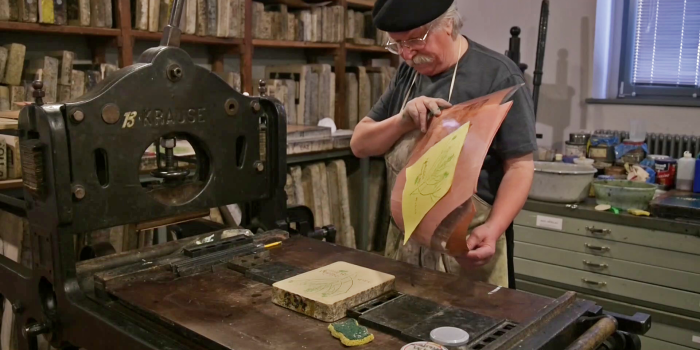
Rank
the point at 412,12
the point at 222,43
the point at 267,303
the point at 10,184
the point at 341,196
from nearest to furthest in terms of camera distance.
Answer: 1. the point at 267,303
2. the point at 412,12
3. the point at 10,184
4. the point at 222,43
5. the point at 341,196

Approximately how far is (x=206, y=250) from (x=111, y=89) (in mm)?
362

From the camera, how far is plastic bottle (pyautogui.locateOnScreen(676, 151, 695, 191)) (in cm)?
289

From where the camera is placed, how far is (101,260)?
118 centimetres

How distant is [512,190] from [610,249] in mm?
1569

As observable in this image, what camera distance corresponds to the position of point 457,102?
1.39 meters

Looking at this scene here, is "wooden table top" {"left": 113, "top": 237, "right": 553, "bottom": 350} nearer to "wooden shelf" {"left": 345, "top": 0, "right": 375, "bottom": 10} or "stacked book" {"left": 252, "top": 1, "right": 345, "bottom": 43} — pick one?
"stacked book" {"left": 252, "top": 1, "right": 345, "bottom": 43}

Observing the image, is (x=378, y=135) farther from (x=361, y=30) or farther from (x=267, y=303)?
(x=361, y=30)

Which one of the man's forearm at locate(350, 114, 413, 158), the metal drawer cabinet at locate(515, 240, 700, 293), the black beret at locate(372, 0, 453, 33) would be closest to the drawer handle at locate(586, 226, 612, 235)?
the metal drawer cabinet at locate(515, 240, 700, 293)

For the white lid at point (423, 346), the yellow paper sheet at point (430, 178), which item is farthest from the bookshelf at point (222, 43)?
the white lid at point (423, 346)

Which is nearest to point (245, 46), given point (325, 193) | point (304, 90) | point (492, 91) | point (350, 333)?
point (304, 90)

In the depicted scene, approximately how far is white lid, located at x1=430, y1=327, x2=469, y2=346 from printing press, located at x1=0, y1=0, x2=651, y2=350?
0.05ft

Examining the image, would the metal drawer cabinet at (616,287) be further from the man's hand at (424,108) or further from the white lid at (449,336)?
the white lid at (449,336)

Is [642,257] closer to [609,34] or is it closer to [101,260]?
[609,34]

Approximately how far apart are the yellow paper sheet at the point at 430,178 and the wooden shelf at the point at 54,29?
1.90 meters
